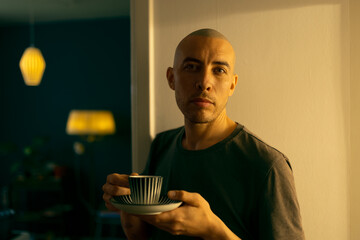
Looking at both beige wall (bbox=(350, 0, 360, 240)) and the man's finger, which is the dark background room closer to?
beige wall (bbox=(350, 0, 360, 240))

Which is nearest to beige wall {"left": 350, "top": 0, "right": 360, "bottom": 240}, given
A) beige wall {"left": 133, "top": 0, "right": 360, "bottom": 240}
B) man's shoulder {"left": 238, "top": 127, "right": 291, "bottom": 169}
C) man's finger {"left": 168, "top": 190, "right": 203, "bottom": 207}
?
beige wall {"left": 133, "top": 0, "right": 360, "bottom": 240}

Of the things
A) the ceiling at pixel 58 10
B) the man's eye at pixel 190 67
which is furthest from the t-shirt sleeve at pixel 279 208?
the ceiling at pixel 58 10

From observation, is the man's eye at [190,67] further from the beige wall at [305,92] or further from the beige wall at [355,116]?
the beige wall at [355,116]

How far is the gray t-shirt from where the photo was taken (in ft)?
2.53

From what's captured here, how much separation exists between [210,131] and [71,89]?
349cm

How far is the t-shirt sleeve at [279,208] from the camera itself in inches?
29.8

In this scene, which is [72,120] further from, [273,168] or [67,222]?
[273,168]

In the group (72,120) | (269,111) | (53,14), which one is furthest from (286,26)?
(53,14)

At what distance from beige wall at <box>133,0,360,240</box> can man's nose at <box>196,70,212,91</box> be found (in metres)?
0.30

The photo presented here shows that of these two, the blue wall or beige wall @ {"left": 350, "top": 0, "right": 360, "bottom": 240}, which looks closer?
beige wall @ {"left": 350, "top": 0, "right": 360, "bottom": 240}

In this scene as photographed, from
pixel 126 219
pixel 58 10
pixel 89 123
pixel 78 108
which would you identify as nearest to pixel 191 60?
pixel 126 219

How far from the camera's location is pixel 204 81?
84cm

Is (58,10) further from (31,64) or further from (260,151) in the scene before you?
(260,151)

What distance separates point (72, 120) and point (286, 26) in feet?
9.79
